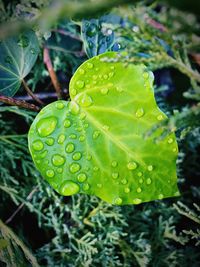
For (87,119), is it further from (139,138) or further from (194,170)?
(194,170)

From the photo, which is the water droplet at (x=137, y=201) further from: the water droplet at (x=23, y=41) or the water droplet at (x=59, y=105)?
the water droplet at (x=23, y=41)

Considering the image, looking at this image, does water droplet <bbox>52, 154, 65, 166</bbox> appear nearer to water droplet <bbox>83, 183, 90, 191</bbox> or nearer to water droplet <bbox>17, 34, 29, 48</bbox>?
water droplet <bbox>83, 183, 90, 191</bbox>

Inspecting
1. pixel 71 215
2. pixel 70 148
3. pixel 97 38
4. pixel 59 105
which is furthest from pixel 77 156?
pixel 71 215

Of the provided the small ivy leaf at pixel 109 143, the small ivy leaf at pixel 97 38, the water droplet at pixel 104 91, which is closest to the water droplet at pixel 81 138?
the small ivy leaf at pixel 109 143

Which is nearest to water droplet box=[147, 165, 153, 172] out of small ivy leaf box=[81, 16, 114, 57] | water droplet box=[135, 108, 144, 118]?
water droplet box=[135, 108, 144, 118]

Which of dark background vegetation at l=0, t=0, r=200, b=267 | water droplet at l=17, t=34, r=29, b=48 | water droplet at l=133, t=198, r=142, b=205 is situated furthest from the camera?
dark background vegetation at l=0, t=0, r=200, b=267

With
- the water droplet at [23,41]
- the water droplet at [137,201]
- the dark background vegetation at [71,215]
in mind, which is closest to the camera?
the water droplet at [137,201]

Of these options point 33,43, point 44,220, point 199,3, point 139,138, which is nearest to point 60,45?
point 33,43

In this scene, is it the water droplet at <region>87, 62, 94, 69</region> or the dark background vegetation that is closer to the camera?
the water droplet at <region>87, 62, 94, 69</region>
